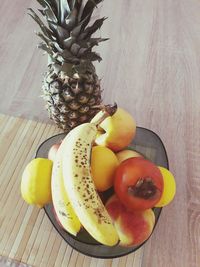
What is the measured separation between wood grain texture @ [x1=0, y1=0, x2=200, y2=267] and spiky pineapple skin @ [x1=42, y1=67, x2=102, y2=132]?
0.07m

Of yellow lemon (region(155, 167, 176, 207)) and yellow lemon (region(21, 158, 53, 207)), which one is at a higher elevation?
yellow lemon (region(21, 158, 53, 207))

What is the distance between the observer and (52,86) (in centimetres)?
60

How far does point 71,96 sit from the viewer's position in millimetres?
602

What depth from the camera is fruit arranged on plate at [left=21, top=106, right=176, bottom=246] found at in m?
0.43

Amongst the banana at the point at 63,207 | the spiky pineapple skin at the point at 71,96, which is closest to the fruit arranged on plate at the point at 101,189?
the banana at the point at 63,207

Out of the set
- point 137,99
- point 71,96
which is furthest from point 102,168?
point 137,99

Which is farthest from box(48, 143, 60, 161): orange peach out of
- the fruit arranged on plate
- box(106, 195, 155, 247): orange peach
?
box(106, 195, 155, 247): orange peach

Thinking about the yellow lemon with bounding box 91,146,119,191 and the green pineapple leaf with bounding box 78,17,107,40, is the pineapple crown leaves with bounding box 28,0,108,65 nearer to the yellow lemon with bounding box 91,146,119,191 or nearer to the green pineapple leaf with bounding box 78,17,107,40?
the green pineapple leaf with bounding box 78,17,107,40

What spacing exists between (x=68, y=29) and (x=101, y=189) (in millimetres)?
290

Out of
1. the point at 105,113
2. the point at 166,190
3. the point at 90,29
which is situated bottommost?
the point at 166,190

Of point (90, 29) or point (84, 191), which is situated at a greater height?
point (90, 29)

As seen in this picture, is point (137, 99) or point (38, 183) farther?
point (137, 99)

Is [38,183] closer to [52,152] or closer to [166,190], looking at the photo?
[52,152]

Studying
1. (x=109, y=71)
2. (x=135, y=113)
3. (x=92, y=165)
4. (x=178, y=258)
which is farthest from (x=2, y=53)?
(x=178, y=258)
